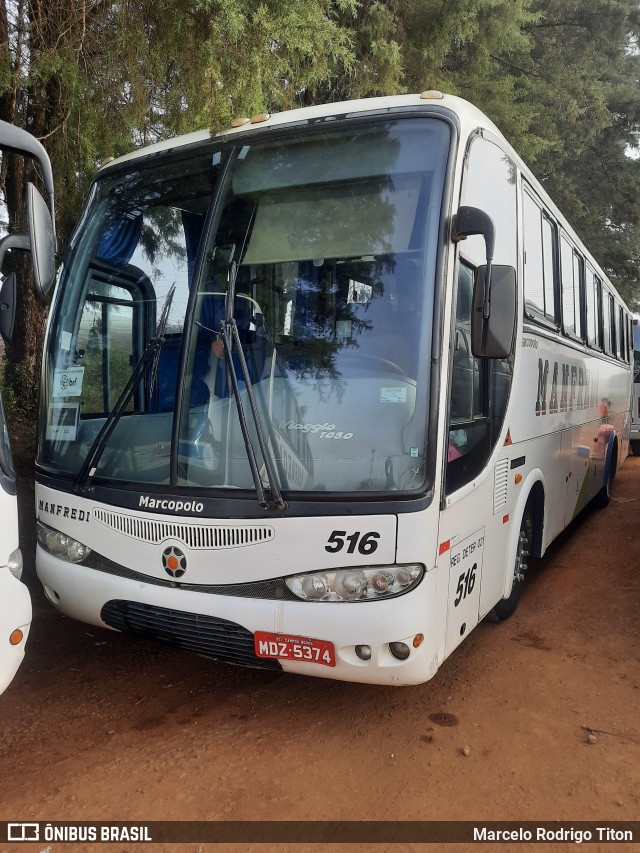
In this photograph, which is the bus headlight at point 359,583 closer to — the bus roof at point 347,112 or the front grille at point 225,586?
the front grille at point 225,586

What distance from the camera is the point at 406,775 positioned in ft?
11.2

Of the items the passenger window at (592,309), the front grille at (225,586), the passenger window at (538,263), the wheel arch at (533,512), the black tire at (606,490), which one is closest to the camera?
the front grille at (225,586)

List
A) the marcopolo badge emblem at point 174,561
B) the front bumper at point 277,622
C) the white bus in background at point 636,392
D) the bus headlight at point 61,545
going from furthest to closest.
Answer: the white bus in background at point 636,392 → the bus headlight at point 61,545 → the marcopolo badge emblem at point 174,561 → the front bumper at point 277,622

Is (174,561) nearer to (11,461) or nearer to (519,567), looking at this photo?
(11,461)

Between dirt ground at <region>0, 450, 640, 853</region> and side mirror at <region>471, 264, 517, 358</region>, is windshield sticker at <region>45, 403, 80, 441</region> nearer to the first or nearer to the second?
dirt ground at <region>0, 450, 640, 853</region>

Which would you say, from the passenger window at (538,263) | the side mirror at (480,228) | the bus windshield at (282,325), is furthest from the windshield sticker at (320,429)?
the passenger window at (538,263)

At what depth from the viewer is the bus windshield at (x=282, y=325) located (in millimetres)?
3582

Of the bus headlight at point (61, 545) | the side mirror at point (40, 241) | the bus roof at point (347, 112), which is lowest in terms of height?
the bus headlight at point (61, 545)

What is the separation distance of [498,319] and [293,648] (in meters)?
1.89

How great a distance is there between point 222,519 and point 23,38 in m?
5.29

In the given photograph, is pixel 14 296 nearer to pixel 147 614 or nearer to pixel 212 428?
pixel 212 428

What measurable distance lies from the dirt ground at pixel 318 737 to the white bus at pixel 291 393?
463 millimetres

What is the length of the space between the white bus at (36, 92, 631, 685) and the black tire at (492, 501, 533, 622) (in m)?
0.77

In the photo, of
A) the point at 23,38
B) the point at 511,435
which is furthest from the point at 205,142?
the point at 23,38
